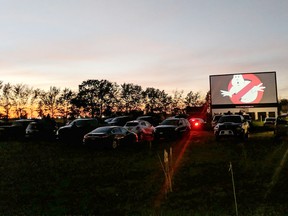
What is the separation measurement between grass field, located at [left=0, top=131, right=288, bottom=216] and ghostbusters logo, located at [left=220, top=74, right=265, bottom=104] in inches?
1261

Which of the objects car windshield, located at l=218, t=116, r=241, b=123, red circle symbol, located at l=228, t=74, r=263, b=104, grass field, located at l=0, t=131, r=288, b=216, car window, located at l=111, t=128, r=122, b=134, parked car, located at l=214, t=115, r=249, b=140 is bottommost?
grass field, located at l=0, t=131, r=288, b=216

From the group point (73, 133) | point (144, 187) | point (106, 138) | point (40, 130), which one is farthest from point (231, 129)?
point (144, 187)

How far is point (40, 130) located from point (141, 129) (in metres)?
7.94

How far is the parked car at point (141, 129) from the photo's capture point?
1054 inches

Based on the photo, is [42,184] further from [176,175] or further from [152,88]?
[152,88]

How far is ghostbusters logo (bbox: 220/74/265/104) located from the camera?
4625 cm

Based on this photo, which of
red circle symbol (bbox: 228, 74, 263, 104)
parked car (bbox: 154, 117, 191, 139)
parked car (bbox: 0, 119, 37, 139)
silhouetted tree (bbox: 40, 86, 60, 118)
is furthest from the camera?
silhouetted tree (bbox: 40, 86, 60, 118)

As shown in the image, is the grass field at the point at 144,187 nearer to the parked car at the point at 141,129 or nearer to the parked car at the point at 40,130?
the parked car at the point at 141,129

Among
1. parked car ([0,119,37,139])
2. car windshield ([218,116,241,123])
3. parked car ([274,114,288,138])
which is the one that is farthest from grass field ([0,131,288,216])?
parked car ([0,119,37,139])

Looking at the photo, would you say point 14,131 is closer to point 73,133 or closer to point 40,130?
point 40,130

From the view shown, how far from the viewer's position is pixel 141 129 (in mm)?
27125

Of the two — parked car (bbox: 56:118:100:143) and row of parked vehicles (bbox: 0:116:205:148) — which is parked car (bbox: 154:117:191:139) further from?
parked car (bbox: 56:118:100:143)

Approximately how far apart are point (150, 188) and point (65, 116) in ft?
297

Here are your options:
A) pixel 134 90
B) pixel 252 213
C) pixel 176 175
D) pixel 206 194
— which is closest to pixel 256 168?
pixel 176 175
